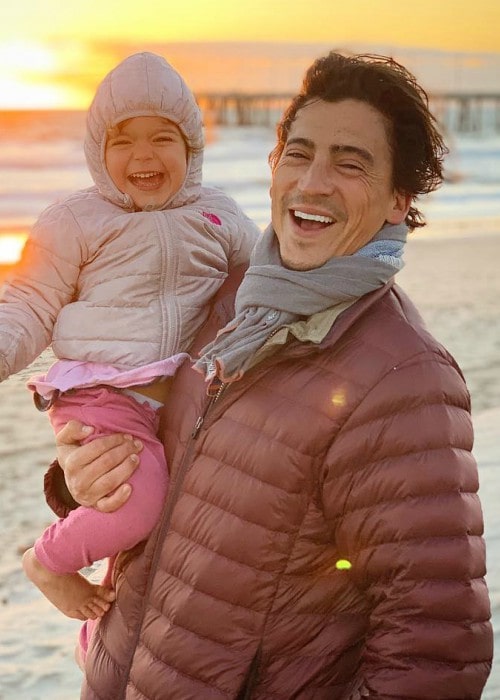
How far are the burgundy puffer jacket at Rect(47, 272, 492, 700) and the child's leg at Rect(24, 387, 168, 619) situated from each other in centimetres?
8

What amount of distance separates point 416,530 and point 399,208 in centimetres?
95

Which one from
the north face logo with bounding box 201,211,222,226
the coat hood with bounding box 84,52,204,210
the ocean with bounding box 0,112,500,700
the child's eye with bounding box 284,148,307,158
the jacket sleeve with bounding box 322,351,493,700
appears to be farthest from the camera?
the ocean with bounding box 0,112,500,700

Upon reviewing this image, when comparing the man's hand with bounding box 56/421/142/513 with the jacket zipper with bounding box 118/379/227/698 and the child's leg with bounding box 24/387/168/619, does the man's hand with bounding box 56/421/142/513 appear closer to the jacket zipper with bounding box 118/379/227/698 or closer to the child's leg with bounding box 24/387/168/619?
the child's leg with bounding box 24/387/168/619

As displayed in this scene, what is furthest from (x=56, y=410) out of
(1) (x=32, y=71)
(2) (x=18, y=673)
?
(1) (x=32, y=71)

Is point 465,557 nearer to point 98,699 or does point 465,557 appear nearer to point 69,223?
point 98,699

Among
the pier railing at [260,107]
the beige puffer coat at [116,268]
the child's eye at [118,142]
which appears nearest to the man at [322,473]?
the beige puffer coat at [116,268]

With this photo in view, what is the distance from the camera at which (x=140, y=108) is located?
2.76 metres

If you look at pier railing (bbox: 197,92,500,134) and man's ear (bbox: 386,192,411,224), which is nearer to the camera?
man's ear (bbox: 386,192,411,224)

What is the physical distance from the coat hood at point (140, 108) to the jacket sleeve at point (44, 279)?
20 cm

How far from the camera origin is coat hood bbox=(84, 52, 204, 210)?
9.04 feet

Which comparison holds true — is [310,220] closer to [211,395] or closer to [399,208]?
[399,208]

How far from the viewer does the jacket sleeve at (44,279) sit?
259cm

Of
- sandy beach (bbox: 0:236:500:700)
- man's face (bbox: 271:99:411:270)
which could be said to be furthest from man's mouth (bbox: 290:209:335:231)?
sandy beach (bbox: 0:236:500:700)

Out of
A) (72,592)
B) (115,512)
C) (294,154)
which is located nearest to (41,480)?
(72,592)
